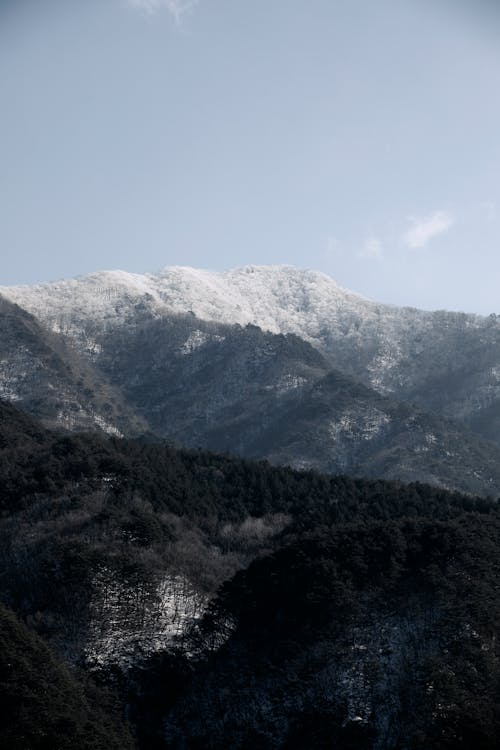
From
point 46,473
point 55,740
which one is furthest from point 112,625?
point 46,473

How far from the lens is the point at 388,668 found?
237ft

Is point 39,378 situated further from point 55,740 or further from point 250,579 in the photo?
point 55,740

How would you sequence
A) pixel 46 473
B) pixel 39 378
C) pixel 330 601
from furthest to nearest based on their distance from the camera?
pixel 39 378
pixel 46 473
pixel 330 601

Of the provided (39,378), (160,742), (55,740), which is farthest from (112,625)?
(39,378)

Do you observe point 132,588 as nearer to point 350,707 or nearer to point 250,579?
point 250,579

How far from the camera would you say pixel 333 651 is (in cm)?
7544

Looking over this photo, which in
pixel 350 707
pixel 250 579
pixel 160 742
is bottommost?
pixel 160 742

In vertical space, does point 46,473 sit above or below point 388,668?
above

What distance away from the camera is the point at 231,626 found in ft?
271

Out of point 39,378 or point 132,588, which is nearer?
point 132,588

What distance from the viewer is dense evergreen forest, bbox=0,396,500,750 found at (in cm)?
6756

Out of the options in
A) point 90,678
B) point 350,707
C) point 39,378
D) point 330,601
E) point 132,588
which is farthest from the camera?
point 39,378

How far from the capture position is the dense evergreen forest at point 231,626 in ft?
222

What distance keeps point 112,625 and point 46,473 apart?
30874 millimetres
